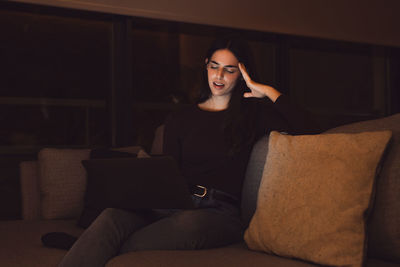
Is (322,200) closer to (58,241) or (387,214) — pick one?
(387,214)

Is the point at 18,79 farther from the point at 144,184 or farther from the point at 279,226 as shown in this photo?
the point at 279,226

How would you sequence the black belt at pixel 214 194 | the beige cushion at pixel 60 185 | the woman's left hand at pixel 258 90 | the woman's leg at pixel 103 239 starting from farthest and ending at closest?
1. the beige cushion at pixel 60 185
2. the woman's left hand at pixel 258 90
3. the black belt at pixel 214 194
4. the woman's leg at pixel 103 239

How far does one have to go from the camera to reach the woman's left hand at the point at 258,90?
79.7 inches

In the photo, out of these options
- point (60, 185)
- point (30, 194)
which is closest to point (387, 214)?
point (60, 185)

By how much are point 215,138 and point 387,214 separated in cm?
91

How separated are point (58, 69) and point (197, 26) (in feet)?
4.04

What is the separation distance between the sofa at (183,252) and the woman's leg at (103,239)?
0.05m

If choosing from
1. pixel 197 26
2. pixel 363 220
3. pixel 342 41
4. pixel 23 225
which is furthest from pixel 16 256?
pixel 342 41

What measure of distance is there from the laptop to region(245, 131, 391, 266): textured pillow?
0.30 metres

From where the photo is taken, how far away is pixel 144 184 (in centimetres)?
151

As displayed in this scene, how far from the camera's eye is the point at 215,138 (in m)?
1.98

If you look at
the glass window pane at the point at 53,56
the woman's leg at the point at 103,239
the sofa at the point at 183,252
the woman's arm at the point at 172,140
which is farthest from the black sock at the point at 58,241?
the glass window pane at the point at 53,56

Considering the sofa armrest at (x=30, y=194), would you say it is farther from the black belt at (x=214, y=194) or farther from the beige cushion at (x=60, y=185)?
the black belt at (x=214, y=194)

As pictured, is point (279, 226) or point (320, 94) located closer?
point (279, 226)
